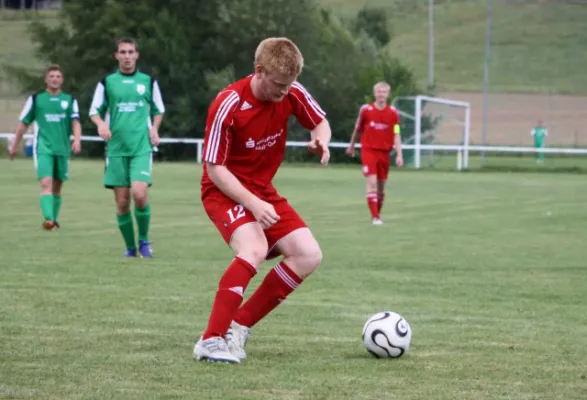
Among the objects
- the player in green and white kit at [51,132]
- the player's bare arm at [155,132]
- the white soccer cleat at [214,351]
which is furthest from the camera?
the player in green and white kit at [51,132]

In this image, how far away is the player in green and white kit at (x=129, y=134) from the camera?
41.5ft

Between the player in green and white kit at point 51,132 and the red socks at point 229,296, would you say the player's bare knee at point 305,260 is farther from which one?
the player in green and white kit at point 51,132

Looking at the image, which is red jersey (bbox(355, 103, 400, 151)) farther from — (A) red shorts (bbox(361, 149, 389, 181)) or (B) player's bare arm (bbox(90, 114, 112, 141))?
(B) player's bare arm (bbox(90, 114, 112, 141))

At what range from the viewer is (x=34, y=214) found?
19.5 m

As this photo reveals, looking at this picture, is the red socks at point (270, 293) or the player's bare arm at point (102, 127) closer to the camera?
the red socks at point (270, 293)

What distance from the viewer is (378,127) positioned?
19797 mm

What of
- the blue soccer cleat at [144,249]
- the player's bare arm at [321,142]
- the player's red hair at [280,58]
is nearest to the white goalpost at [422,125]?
the blue soccer cleat at [144,249]

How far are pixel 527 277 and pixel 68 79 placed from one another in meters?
45.1

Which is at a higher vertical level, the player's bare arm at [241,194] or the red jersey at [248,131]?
the red jersey at [248,131]

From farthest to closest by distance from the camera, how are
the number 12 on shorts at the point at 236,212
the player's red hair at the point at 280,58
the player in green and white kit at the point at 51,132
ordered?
the player in green and white kit at the point at 51,132 < the number 12 on shorts at the point at 236,212 < the player's red hair at the point at 280,58

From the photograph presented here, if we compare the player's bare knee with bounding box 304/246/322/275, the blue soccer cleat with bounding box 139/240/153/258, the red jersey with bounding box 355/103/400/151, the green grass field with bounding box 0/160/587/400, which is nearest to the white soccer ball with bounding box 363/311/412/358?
the green grass field with bounding box 0/160/587/400

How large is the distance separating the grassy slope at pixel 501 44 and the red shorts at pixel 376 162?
219ft

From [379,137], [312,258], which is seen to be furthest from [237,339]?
[379,137]

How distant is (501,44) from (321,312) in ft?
300
